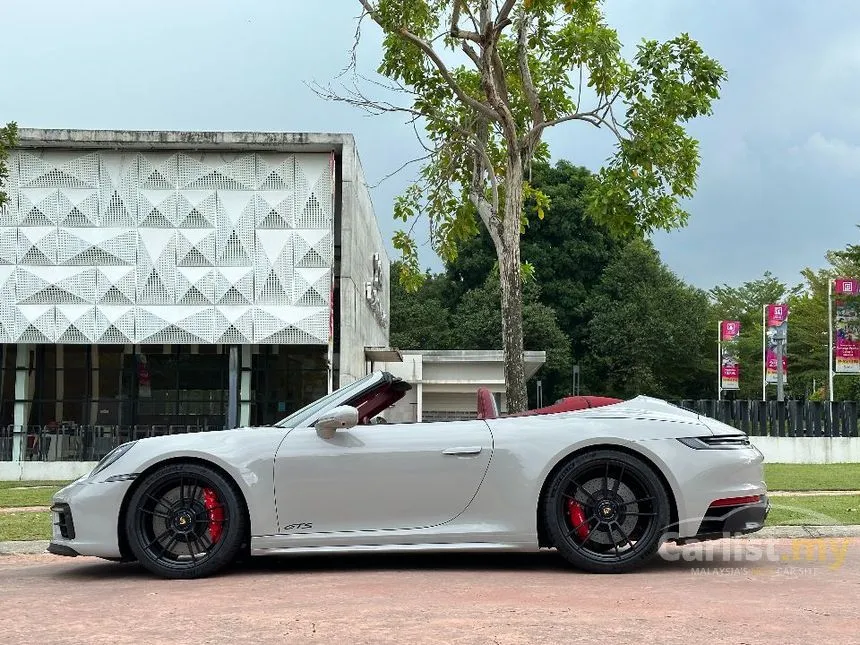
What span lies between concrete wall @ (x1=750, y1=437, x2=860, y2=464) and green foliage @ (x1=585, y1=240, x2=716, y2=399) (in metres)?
28.7

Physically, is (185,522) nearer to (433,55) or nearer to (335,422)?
(335,422)

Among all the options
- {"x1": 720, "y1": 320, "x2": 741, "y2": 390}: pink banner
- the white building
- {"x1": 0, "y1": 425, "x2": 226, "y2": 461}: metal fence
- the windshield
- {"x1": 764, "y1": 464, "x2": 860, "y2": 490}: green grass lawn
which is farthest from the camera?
{"x1": 720, "y1": 320, "x2": 741, "y2": 390}: pink banner

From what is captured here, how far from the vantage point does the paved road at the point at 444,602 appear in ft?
14.7

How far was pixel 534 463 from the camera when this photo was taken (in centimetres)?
626

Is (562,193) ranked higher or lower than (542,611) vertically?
higher

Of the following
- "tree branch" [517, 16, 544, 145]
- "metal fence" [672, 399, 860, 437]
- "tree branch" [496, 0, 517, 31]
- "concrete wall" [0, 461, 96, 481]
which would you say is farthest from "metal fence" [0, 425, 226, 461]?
"tree branch" [496, 0, 517, 31]

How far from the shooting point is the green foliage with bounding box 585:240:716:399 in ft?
194

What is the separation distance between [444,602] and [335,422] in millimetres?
1519

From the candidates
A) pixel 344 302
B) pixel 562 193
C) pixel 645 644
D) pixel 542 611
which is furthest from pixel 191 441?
pixel 562 193

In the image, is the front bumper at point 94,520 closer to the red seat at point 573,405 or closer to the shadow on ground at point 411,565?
the shadow on ground at point 411,565

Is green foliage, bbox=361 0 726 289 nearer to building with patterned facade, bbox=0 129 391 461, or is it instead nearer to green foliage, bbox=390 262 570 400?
building with patterned facade, bbox=0 129 391 461

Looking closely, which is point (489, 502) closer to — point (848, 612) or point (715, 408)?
point (848, 612)

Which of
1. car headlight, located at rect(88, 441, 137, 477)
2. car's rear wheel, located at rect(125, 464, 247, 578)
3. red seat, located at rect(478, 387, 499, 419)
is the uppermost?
red seat, located at rect(478, 387, 499, 419)

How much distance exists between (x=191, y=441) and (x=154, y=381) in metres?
25.6
